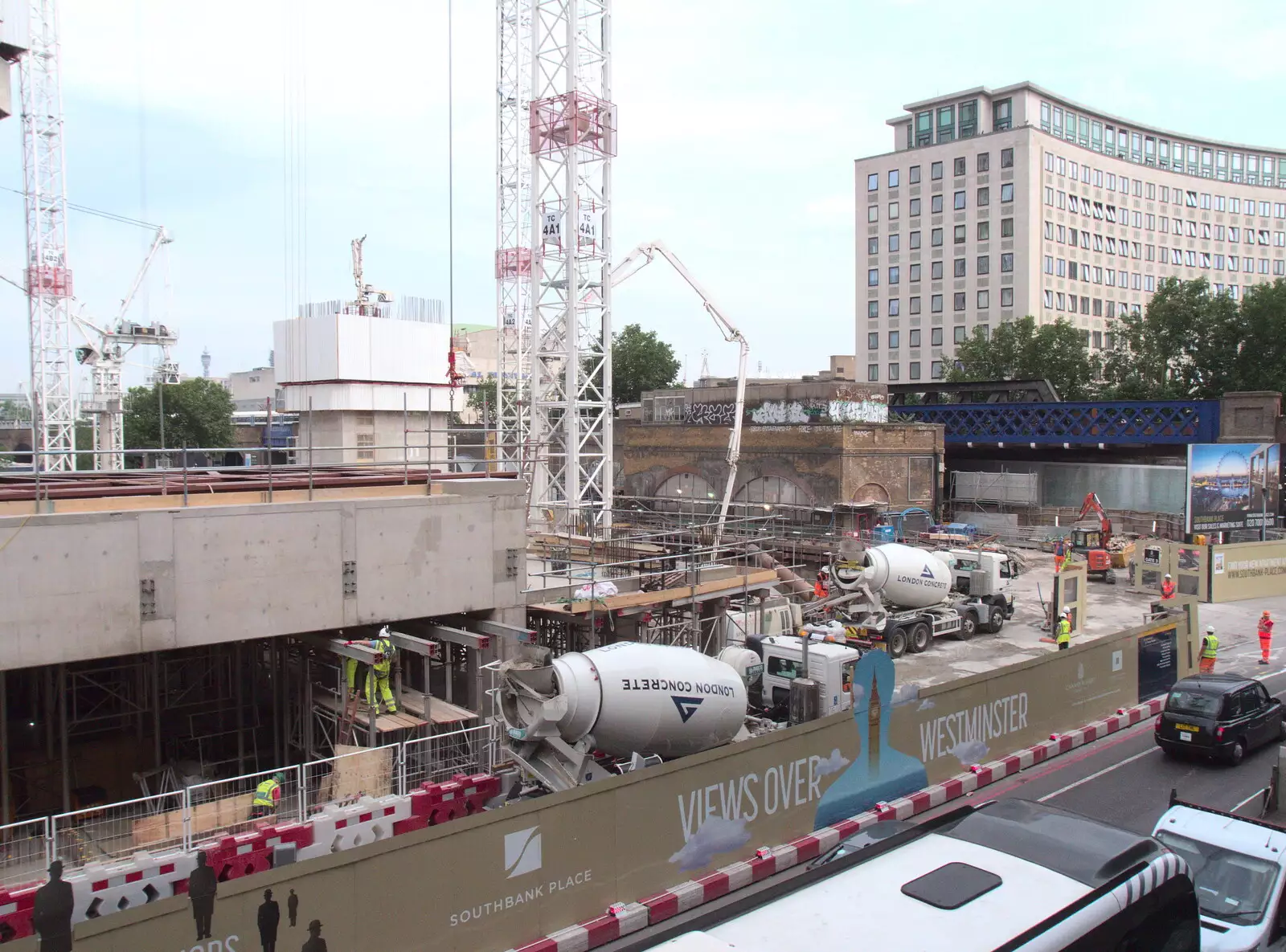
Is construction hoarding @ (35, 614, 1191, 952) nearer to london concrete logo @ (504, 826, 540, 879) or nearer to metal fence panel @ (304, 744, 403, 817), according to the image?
london concrete logo @ (504, 826, 540, 879)

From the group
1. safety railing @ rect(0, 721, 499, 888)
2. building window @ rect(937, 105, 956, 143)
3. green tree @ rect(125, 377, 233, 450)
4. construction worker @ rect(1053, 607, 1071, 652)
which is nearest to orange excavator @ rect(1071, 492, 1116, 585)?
construction worker @ rect(1053, 607, 1071, 652)

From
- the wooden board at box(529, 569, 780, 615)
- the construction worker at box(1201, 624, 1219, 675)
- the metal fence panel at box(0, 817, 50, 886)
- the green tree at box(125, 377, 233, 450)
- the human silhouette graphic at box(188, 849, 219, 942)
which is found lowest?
the construction worker at box(1201, 624, 1219, 675)

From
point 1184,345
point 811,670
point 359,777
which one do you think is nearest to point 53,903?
point 359,777

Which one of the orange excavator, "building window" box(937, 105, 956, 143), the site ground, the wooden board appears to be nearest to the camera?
the wooden board

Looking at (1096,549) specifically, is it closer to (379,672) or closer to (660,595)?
(660,595)

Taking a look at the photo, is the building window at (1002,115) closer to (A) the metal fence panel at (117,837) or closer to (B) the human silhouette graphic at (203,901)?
(A) the metal fence panel at (117,837)

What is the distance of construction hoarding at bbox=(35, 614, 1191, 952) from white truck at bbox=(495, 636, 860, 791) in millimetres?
1843

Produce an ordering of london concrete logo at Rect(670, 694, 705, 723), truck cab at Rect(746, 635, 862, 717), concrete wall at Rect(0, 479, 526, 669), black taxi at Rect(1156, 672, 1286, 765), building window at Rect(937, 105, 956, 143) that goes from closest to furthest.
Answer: concrete wall at Rect(0, 479, 526, 669) < london concrete logo at Rect(670, 694, 705, 723) < black taxi at Rect(1156, 672, 1286, 765) < truck cab at Rect(746, 635, 862, 717) < building window at Rect(937, 105, 956, 143)

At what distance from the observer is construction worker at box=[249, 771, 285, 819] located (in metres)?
11.2

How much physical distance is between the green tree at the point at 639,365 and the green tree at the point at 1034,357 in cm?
2796

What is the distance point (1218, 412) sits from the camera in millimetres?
47094

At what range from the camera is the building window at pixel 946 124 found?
286 ft

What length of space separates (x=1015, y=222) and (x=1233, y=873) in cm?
8001

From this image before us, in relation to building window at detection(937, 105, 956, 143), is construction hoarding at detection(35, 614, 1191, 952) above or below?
below
